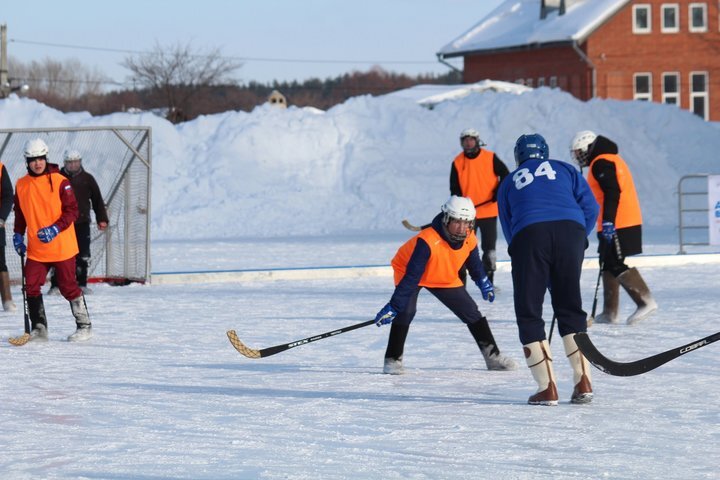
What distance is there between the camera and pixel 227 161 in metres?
26.8

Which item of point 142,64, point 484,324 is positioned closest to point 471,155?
point 484,324

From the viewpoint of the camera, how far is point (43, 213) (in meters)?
9.36

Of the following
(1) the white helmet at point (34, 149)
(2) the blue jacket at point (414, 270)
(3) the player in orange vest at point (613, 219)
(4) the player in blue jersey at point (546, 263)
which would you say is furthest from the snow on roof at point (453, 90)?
(4) the player in blue jersey at point (546, 263)

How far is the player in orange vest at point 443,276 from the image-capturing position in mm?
7250

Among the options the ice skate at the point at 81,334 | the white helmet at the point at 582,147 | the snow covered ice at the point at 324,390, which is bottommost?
the snow covered ice at the point at 324,390

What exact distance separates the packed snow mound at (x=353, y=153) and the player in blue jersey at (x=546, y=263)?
17.2 m

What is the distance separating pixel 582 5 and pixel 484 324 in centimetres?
4016

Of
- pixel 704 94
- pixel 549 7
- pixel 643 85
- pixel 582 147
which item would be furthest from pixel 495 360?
pixel 549 7

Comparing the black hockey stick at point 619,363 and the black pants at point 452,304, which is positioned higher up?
the black pants at point 452,304

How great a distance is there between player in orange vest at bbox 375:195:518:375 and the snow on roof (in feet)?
98.7

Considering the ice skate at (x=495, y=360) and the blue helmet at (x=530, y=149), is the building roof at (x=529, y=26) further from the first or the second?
the blue helmet at (x=530, y=149)

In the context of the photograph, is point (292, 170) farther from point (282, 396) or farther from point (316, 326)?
point (282, 396)

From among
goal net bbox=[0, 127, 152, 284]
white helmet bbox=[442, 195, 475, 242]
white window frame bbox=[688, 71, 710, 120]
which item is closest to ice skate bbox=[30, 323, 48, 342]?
white helmet bbox=[442, 195, 475, 242]

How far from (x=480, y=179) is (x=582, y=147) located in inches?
92.7
